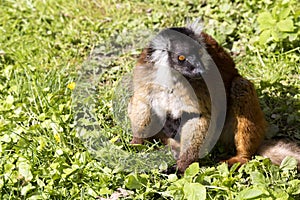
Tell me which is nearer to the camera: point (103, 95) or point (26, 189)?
point (26, 189)

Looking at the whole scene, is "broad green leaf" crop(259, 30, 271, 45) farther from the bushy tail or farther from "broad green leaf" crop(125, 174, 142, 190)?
"broad green leaf" crop(125, 174, 142, 190)

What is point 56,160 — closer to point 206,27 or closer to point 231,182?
point 231,182

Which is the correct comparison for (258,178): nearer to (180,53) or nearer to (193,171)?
(193,171)

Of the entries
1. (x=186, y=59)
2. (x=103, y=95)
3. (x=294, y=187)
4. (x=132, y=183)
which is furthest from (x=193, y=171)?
(x=103, y=95)

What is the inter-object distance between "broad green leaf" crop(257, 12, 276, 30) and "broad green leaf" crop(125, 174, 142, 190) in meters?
2.67

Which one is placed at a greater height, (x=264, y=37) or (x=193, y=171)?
(x=264, y=37)

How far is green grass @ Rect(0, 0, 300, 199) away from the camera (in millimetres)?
4465

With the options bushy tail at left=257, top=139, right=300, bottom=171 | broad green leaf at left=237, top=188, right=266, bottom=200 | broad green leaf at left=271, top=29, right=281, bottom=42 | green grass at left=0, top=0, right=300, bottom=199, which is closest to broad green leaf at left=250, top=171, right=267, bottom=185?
green grass at left=0, top=0, right=300, bottom=199

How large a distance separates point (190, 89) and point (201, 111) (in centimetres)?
23

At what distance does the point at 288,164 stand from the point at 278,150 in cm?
31

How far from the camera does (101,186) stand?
14.8ft

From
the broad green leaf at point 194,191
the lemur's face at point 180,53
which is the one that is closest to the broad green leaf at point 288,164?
the broad green leaf at point 194,191

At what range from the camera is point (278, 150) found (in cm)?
484

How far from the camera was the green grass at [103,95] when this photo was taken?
4465mm
